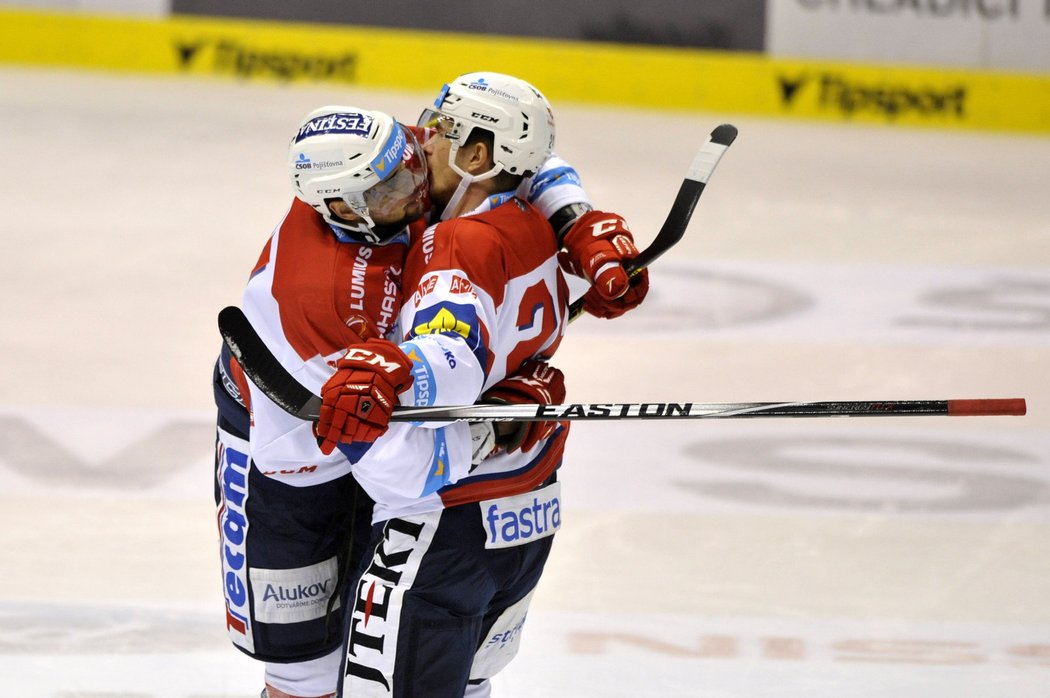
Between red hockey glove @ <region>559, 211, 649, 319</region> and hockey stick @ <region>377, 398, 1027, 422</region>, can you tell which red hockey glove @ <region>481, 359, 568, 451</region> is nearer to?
hockey stick @ <region>377, 398, 1027, 422</region>

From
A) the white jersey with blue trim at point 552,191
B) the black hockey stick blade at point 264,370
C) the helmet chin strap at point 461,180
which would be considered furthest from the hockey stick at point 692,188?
the black hockey stick blade at point 264,370

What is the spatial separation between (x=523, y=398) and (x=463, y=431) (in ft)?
0.46

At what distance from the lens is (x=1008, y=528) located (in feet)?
14.4

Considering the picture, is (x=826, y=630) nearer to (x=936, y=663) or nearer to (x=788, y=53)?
(x=936, y=663)

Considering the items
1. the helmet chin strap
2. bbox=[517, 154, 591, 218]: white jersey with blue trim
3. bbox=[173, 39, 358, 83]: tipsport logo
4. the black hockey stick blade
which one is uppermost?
the helmet chin strap

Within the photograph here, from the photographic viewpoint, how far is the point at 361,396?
217 centimetres

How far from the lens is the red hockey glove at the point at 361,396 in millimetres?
2170

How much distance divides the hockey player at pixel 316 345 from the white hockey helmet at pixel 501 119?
0.27 ft

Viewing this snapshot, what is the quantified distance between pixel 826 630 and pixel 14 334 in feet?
10.8

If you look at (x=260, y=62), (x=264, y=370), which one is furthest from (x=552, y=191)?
(x=260, y=62)

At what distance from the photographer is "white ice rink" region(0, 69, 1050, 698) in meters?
3.62

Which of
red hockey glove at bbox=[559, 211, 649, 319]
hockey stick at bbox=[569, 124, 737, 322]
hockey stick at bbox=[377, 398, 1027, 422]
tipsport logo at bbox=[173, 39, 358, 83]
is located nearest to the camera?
hockey stick at bbox=[377, 398, 1027, 422]

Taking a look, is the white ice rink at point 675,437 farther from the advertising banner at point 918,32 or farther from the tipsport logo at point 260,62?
the advertising banner at point 918,32

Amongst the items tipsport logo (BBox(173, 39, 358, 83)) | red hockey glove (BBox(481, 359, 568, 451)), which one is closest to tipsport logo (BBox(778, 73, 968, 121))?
tipsport logo (BBox(173, 39, 358, 83))
